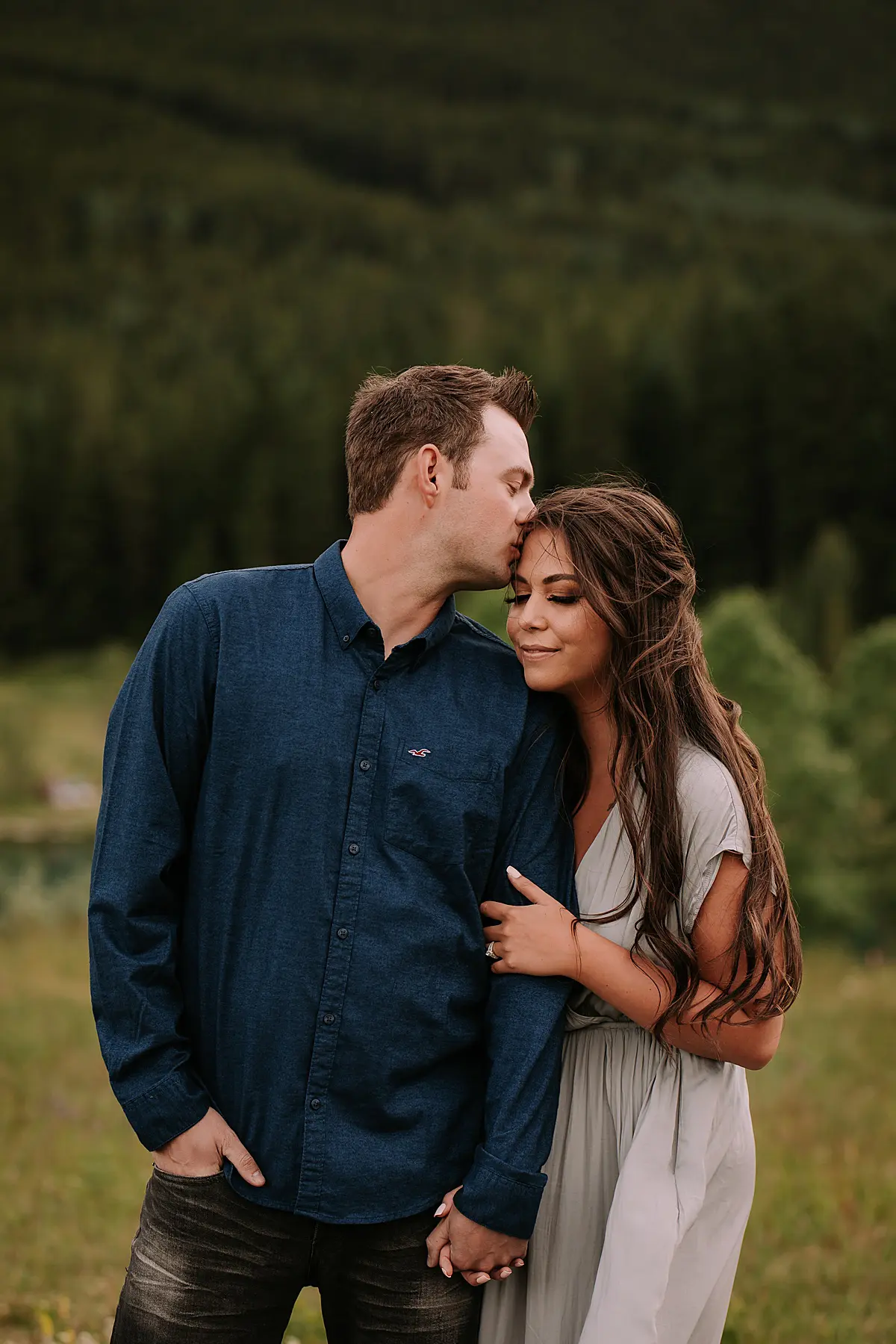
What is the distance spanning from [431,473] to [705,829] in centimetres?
101

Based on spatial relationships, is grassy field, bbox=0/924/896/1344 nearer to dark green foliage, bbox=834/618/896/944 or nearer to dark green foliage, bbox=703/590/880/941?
dark green foliage, bbox=703/590/880/941

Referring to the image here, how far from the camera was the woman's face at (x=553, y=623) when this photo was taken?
3051 millimetres

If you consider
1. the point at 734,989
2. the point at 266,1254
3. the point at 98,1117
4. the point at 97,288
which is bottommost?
the point at 98,1117

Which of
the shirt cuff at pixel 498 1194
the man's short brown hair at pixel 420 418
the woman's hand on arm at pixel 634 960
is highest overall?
the man's short brown hair at pixel 420 418

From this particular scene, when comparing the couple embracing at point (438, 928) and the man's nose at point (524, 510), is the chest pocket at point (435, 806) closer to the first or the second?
the couple embracing at point (438, 928)

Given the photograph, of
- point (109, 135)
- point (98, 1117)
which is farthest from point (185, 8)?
point (98, 1117)

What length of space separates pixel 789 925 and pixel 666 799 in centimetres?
41

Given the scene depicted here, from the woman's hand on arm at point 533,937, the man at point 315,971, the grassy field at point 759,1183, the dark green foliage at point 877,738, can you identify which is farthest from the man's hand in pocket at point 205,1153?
the dark green foliage at point 877,738

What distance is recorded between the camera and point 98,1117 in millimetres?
8680

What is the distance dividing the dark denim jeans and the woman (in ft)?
0.96

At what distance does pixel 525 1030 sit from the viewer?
116 inches

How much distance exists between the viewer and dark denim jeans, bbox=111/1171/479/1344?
286 centimetres

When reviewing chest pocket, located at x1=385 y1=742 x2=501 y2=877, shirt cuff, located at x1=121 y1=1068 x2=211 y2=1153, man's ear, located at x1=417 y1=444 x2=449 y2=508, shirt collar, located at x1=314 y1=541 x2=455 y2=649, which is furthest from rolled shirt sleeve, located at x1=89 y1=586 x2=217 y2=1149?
man's ear, located at x1=417 y1=444 x2=449 y2=508

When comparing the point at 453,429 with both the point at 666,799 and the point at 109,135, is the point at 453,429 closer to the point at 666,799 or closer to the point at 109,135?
the point at 666,799
